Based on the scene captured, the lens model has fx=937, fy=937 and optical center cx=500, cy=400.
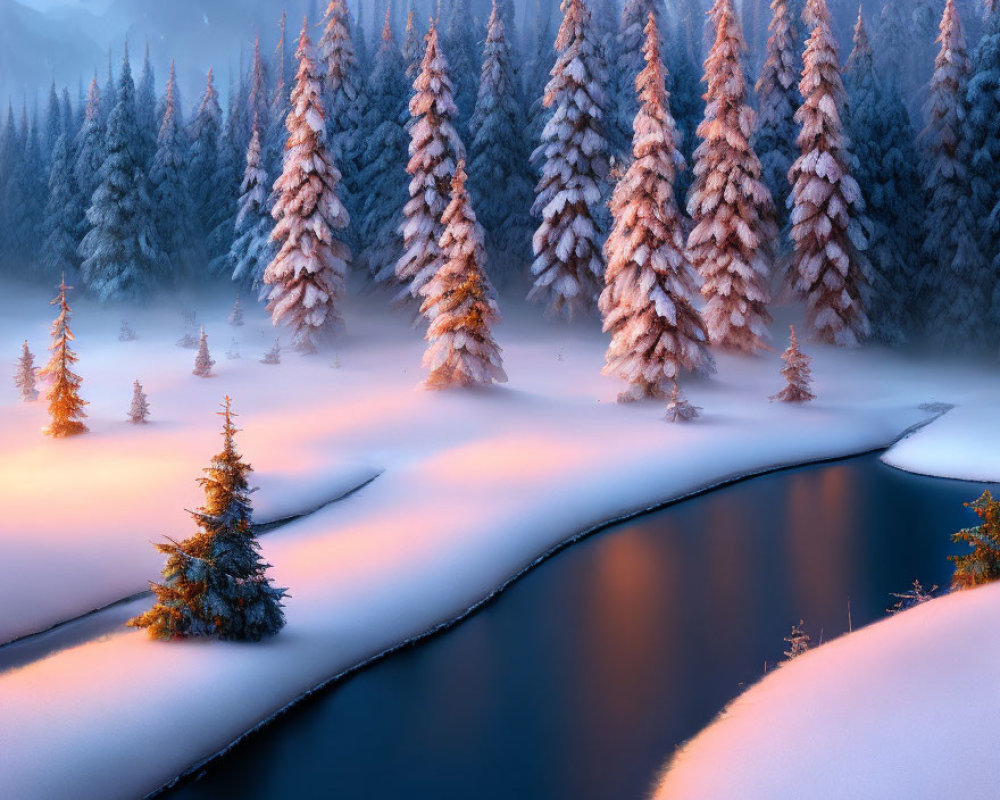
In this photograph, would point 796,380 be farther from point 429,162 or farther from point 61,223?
point 61,223

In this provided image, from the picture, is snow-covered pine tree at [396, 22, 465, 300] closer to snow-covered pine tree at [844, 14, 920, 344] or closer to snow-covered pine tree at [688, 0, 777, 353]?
snow-covered pine tree at [688, 0, 777, 353]

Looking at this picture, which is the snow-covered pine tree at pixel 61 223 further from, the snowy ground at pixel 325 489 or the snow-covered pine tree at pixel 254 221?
the snowy ground at pixel 325 489

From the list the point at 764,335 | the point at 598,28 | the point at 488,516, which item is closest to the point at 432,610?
the point at 488,516

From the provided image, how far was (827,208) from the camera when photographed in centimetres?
3659

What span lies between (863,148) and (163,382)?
30.0 metres

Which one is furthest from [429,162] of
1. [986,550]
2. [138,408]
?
[986,550]

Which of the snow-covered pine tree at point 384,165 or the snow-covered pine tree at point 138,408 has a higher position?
the snow-covered pine tree at point 384,165

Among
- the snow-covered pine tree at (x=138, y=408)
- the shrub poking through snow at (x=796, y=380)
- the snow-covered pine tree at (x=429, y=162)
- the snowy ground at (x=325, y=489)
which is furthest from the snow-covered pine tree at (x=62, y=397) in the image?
the shrub poking through snow at (x=796, y=380)

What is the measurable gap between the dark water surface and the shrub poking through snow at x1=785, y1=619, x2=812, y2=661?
0.20m

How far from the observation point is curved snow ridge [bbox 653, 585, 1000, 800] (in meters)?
8.45

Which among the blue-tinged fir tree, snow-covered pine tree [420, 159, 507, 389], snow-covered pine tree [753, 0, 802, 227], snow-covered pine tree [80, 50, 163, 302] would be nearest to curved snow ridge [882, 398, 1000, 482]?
snow-covered pine tree [420, 159, 507, 389]

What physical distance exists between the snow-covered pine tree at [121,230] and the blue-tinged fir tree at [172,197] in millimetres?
1651

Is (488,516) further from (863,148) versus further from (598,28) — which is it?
(598,28)

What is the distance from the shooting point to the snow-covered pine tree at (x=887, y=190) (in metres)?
38.7
